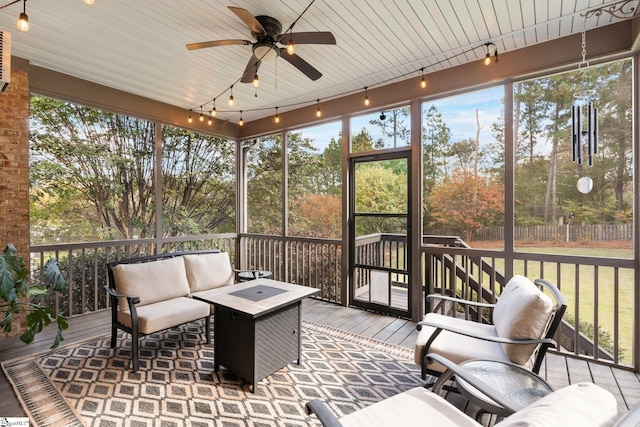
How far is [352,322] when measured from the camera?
3.83m

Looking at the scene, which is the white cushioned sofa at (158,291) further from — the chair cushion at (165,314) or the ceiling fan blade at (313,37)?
the ceiling fan blade at (313,37)

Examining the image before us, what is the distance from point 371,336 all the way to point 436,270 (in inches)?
48.4

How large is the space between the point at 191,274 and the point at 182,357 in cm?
97

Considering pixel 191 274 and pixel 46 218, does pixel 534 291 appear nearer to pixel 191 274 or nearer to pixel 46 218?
pixel 191 274

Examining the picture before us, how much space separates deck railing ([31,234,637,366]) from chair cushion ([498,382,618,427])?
2.47 meters

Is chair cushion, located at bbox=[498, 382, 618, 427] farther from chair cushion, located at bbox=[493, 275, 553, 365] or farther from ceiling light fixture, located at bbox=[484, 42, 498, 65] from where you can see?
ceiling light fixture, located at bbox=[484, 42, 498, 65]

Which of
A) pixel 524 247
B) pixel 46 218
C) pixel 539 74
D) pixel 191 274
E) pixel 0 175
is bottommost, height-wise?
pixel 191 274

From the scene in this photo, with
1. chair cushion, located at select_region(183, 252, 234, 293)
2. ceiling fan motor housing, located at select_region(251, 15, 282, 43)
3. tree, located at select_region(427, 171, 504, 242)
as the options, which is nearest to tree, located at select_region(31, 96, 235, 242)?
chair cushion, located at select_region(183, 252, 234, 293)

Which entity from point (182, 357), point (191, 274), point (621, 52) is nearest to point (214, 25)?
point (191, 274)

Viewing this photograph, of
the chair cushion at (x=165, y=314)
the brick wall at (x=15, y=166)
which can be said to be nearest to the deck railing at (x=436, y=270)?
the brick wall at (x=15, y=166)

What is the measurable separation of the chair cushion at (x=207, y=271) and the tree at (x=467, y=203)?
2759 millimetres

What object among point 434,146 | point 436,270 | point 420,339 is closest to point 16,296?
point 420,339

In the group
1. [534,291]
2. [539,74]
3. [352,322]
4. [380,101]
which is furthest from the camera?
[380,101]

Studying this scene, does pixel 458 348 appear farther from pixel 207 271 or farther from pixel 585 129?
pixel 207 271
